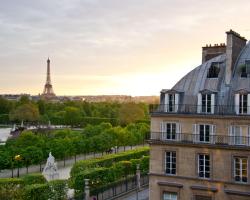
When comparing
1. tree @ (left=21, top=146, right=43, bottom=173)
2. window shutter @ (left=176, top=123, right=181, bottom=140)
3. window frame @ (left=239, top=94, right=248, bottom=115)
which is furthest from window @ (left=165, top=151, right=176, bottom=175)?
tree @ (left=21, top=146, right=43, bottom=173)

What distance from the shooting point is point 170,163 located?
3431 cm

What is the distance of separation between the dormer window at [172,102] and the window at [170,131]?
3.98 feet

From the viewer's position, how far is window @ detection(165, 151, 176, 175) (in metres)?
34.0

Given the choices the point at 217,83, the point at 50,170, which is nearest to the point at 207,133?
the point at 217,83

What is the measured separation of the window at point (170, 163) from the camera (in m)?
34.0

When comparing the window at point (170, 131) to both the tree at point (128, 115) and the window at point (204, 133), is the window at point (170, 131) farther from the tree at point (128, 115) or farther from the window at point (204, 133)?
the tree at point (128, 115)

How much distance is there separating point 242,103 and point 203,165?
557 centimetres

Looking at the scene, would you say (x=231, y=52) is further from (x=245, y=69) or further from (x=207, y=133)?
(x=207, y=133)

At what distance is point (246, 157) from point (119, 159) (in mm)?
25943

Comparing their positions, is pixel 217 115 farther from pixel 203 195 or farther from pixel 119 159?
pixel 119 159

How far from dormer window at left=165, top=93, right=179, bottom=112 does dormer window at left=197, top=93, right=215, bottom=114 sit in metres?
2.02

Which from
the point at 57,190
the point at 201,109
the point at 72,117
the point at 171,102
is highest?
the point at 171,102

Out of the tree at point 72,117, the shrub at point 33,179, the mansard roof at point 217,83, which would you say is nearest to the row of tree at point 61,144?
the shrub at point 33,179

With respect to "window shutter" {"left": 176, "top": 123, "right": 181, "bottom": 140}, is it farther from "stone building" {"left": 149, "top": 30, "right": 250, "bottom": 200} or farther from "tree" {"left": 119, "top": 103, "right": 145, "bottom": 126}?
"tree" {"left": 119, "top": 103, "right": 145, "bottom": 126}
